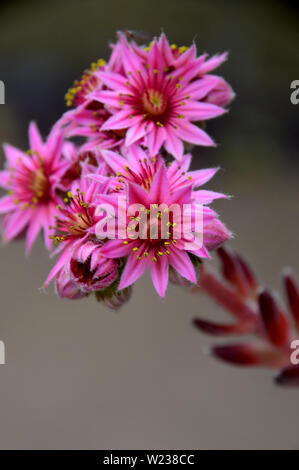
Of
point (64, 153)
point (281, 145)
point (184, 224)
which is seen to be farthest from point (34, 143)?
point (281, 145)

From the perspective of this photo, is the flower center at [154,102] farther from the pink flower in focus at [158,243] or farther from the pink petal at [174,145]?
the pink flower in focus at [158,243]

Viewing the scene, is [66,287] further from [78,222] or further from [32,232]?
[32,232]

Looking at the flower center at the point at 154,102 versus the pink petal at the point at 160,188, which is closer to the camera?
the pink petal at the point at 160,188

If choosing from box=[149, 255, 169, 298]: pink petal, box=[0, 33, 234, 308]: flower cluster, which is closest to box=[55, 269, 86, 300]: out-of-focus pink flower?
box=[0, 33, 234, 308]: flower cluster

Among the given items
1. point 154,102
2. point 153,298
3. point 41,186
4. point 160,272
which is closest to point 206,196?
point 160,272

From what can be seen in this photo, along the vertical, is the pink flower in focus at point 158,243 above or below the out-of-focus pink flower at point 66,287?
above

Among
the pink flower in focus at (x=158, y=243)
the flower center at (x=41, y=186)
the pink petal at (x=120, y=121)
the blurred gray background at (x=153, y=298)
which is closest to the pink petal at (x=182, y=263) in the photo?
the pink flower in focus at (x=158, y=243)

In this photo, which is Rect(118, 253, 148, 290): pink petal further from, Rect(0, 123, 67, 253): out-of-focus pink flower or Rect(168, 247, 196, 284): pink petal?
Rect(0, 123, 67, 253): out-of-focus pink flower
